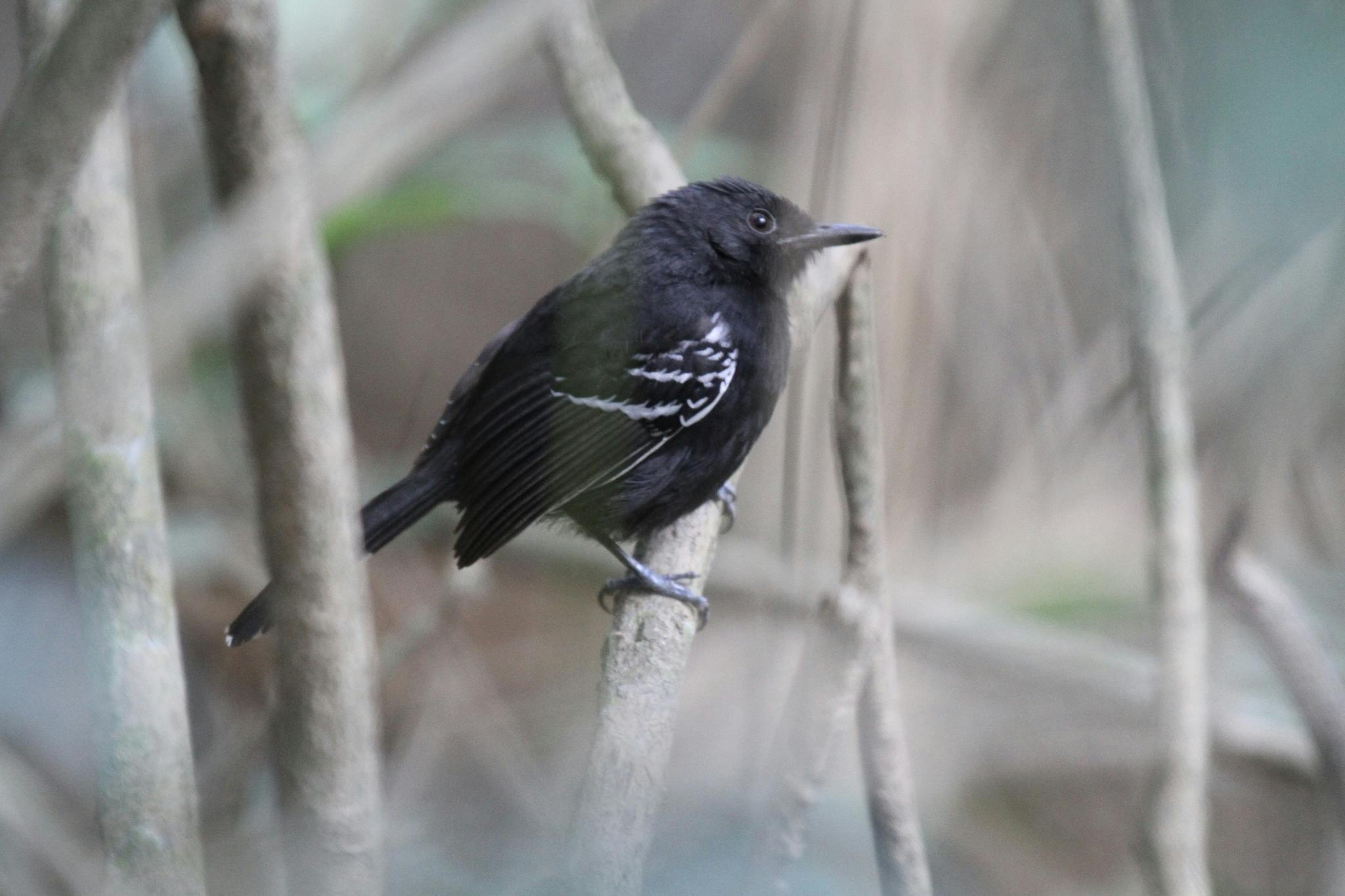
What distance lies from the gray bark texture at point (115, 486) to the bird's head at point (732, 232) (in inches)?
51.4

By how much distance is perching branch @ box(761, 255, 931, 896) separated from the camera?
2.05 meters

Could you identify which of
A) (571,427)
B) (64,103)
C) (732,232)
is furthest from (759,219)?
(64,103)

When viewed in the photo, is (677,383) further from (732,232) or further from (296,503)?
(296,503)

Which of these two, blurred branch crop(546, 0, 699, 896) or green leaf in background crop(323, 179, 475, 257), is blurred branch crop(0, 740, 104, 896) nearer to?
blurred branch crop(546, 0, 699, 896)

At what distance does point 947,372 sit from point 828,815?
6.13 ft

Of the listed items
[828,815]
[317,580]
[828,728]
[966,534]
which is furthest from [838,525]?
[317,580]

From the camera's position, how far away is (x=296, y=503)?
1469 mm

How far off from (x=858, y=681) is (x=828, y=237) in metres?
1.17

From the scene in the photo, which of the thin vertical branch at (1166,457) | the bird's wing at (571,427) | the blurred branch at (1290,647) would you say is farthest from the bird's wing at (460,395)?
the blurred branch at (1290,647)

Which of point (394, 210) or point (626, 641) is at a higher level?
point (394, 210)

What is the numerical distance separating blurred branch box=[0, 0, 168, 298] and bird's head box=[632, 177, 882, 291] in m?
1.92

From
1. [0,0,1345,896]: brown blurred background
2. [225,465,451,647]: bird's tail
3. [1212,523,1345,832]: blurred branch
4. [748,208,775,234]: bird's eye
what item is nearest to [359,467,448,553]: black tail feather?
[225,465,451,647]: bird's tail

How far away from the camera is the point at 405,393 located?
22.2 feet

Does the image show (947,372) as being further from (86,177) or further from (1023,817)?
(86,177)
